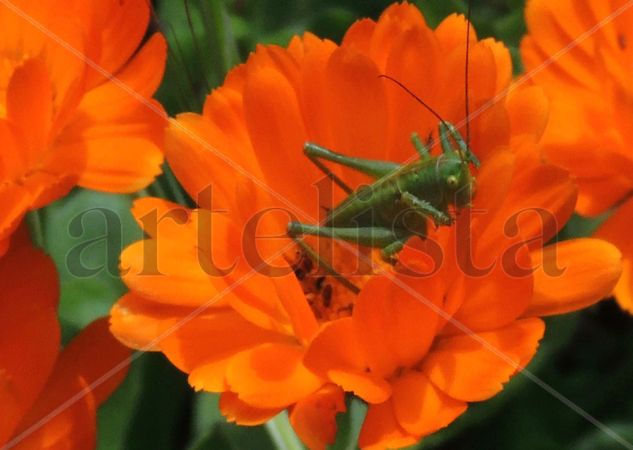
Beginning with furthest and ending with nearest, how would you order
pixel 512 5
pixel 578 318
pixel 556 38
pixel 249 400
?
pixel 512 5, pixel 578 318, pixel 556 38, pixel 249 400

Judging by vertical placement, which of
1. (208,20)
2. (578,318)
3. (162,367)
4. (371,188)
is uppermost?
(208,20)

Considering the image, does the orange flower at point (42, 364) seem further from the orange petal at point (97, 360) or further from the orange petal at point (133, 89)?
the orange petal at point (133, 89)

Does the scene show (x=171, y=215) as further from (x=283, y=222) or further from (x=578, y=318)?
(x=578, y=318)

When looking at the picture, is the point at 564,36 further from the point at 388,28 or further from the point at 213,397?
the point at 213,397

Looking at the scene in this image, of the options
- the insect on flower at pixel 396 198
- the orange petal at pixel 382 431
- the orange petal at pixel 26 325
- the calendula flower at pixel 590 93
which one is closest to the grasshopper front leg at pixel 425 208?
the insect on flower at pixel 396 198

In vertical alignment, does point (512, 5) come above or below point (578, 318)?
above

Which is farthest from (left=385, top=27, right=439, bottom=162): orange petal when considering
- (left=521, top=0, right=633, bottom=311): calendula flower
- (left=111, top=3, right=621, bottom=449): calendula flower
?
(left=521, top=0, right=633, bottom=311): calendula flower

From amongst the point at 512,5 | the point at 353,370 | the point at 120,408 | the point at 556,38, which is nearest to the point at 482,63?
the point at 556,38

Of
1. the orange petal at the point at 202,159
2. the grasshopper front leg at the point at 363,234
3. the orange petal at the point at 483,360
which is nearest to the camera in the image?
the orange petal at the point at 483,360
